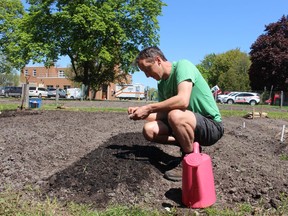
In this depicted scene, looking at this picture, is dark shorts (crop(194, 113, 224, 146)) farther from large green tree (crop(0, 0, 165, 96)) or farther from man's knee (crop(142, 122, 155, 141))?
large green tree (crop(0, 0, 165, 96))

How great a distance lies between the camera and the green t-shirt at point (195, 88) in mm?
3414

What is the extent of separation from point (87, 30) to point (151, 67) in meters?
28.3

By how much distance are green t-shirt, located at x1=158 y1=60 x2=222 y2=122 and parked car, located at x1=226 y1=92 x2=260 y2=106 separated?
107ft

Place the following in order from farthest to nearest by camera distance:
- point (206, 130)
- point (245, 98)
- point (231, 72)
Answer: point (231, 72) < point (245, 98) < point (206, 130)

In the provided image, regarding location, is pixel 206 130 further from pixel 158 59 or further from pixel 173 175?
pixel 158 59

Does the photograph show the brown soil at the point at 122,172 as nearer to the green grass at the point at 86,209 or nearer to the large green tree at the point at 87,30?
the green grass at the point at 86,209

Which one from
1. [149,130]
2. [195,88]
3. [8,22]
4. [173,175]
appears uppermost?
[8,22]

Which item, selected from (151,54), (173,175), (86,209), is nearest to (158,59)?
(151,54)

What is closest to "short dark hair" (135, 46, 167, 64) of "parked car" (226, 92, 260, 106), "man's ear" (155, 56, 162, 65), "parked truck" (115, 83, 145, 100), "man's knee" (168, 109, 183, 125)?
"man's ear" (155, 56, 162, 65)

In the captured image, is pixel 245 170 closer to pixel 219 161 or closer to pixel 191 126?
pixel 219 161

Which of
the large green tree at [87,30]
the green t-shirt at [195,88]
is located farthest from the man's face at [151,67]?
the large green tree at [87,30]

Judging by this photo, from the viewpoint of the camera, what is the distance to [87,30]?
1208 inches

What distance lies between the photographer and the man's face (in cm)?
352

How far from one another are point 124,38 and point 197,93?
29038 millimetres
